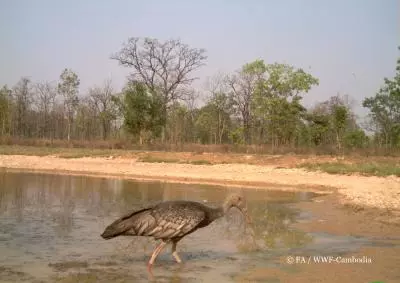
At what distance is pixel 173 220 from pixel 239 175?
1937 cm

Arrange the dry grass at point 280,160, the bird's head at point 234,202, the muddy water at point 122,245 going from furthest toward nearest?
the dry grass at point 280,160, the bird's head at point 234,202, the muddy water at point 122,245

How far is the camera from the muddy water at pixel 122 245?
8.21 meters

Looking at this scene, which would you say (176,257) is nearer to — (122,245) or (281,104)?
(122,245)

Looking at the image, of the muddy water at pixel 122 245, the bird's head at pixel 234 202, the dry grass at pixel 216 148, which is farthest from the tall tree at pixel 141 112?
the bird's head at pixel 234 202

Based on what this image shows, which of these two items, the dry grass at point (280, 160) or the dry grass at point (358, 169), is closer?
the dry grass at point (358, 169)

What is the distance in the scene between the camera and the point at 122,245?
10.2 metres

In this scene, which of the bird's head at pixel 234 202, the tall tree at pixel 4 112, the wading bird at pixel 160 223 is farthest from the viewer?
the tall tree at pixel 4 112

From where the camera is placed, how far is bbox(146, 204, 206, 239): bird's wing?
8.42m

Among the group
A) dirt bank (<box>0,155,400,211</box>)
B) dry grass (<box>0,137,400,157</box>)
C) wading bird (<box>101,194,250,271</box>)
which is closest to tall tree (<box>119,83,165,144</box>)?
dry grass (<box>0,137,400,157</box>)

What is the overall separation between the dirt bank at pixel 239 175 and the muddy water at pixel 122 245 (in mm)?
3591

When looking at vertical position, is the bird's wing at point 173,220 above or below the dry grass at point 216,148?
below

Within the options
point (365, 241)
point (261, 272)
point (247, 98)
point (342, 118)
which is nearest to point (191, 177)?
point (365, 241)

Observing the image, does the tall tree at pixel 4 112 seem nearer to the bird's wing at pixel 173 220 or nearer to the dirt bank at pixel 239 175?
Result: the dirt bank at pixel 239 175

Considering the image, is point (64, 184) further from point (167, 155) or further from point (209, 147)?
point (209, 147)
